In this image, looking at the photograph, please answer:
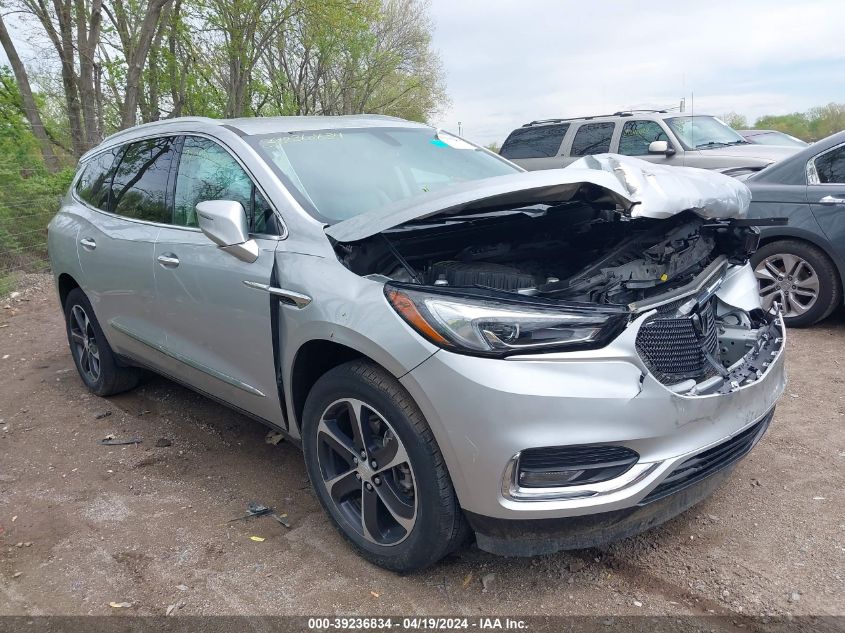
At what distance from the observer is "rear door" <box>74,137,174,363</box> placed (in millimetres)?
3861

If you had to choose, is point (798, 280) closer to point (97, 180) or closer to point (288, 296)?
point (288, 296)

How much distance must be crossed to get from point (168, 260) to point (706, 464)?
8.92ft

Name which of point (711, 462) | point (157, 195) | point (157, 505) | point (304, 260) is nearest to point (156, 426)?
point (157, 505)

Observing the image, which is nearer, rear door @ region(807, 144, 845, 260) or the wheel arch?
the wheel arch

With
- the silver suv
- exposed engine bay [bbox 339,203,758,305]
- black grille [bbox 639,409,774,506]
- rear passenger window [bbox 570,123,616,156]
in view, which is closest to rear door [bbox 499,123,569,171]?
the silver suv

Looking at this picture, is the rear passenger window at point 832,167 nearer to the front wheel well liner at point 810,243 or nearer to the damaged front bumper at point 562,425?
the front wheel well liner at point 810,243

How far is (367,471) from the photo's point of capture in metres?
2.63

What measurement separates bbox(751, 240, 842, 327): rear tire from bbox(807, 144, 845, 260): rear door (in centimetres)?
19

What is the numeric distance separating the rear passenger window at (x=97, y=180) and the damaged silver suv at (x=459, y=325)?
876 mm

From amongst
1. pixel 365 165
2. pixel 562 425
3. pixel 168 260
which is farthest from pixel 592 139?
pixel 562 425

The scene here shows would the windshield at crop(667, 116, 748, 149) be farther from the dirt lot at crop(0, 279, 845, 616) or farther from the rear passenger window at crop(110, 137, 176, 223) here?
the rear passenger window at crop(110, 137, 176, 223)

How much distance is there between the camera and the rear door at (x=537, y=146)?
11297 mm

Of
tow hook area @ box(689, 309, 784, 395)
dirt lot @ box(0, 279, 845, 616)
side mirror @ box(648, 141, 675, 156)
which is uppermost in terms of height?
side mirror @ box(648, 141, 675, 156)

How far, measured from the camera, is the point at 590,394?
2154 millimetres
